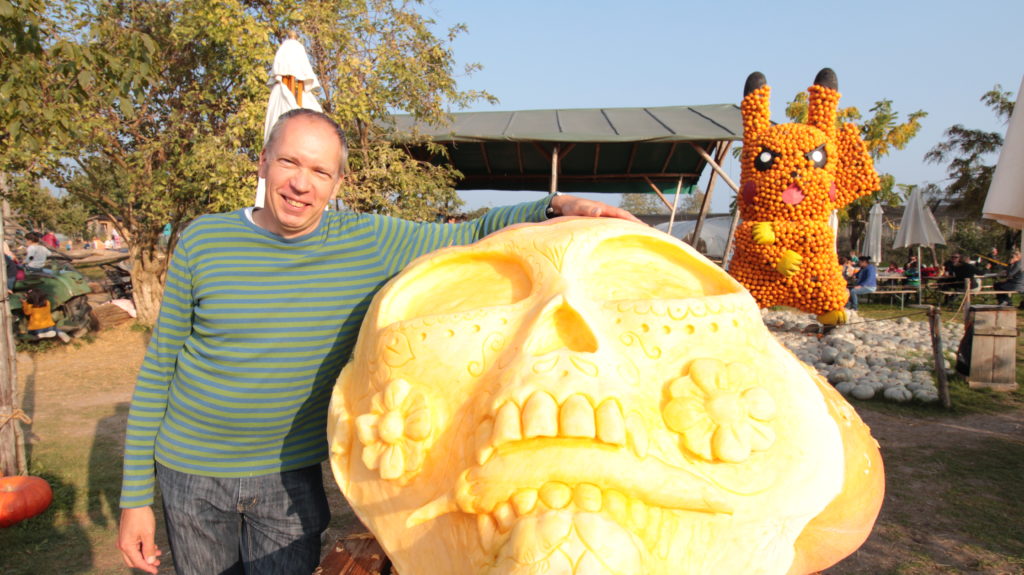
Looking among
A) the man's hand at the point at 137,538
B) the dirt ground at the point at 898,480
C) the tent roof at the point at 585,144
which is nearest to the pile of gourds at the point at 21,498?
the dirt ground at the point at 898,480

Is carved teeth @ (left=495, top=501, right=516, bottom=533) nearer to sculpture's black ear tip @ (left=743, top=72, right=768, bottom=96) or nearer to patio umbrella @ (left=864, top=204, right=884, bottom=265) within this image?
sculpture's black ear tip @ (left=743, top=72, right=768, bottom=96)

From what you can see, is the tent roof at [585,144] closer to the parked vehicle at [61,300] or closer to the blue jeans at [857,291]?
the blue jeans at [857,291]

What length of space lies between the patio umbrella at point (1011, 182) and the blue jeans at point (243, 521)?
283cm

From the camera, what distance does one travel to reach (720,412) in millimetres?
1115

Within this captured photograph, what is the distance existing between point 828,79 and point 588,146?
6.12m

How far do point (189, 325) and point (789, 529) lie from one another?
161 centimetres

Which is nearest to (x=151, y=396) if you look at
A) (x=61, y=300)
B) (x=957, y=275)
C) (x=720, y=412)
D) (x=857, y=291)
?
(x=720, y=412)

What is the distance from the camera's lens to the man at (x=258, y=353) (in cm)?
163

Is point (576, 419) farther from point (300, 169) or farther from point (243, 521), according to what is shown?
point (243, 521)

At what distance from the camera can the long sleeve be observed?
1706mm

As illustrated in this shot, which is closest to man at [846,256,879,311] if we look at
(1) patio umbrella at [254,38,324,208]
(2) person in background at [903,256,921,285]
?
(2) person in background at [903,256,921,285]

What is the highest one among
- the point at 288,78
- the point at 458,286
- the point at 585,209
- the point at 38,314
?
the point at 288,78

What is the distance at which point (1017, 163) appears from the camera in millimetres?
2455

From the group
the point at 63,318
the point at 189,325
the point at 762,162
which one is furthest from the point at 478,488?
the point at 63,318
